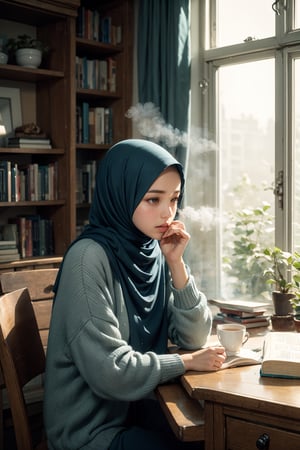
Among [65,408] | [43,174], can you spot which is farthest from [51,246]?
[65,408]

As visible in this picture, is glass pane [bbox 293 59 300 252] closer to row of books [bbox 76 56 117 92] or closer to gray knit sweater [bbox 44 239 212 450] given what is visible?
row of books [bbox 76 56 117 92]

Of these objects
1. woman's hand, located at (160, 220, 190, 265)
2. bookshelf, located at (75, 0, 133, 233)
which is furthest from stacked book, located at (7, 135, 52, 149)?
woman's hand, located at (160, 220, 190, 265)

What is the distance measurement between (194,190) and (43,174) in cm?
88

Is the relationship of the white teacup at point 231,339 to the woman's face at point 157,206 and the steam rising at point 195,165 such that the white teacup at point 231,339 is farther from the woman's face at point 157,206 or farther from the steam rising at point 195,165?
the steam rising at point 195,165

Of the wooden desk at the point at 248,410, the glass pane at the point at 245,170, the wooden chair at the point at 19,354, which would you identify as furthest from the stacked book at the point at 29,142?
the wooden desk at the point at 248,410

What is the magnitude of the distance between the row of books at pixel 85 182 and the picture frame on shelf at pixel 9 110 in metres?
0.48

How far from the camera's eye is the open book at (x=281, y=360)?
1.52 m

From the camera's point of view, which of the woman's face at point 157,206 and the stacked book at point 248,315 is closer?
the woman's face at point 157,206

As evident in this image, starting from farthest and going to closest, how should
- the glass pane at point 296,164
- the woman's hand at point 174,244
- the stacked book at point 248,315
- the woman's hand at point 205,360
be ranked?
the glass pane at point 296,164
the stacked book at point 248,315
the woman's hand at point 174,244
the woman's hand at point 205,360

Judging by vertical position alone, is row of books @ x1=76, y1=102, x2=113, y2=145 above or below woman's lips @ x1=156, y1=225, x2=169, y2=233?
above

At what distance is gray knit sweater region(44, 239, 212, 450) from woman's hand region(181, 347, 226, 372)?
4 centimetres

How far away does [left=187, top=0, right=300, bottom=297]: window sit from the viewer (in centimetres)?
297

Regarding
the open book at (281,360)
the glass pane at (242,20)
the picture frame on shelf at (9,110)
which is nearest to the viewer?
the open book at (281,360)

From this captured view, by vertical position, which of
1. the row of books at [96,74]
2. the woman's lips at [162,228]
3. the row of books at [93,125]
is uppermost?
the row of books at [96,74]
